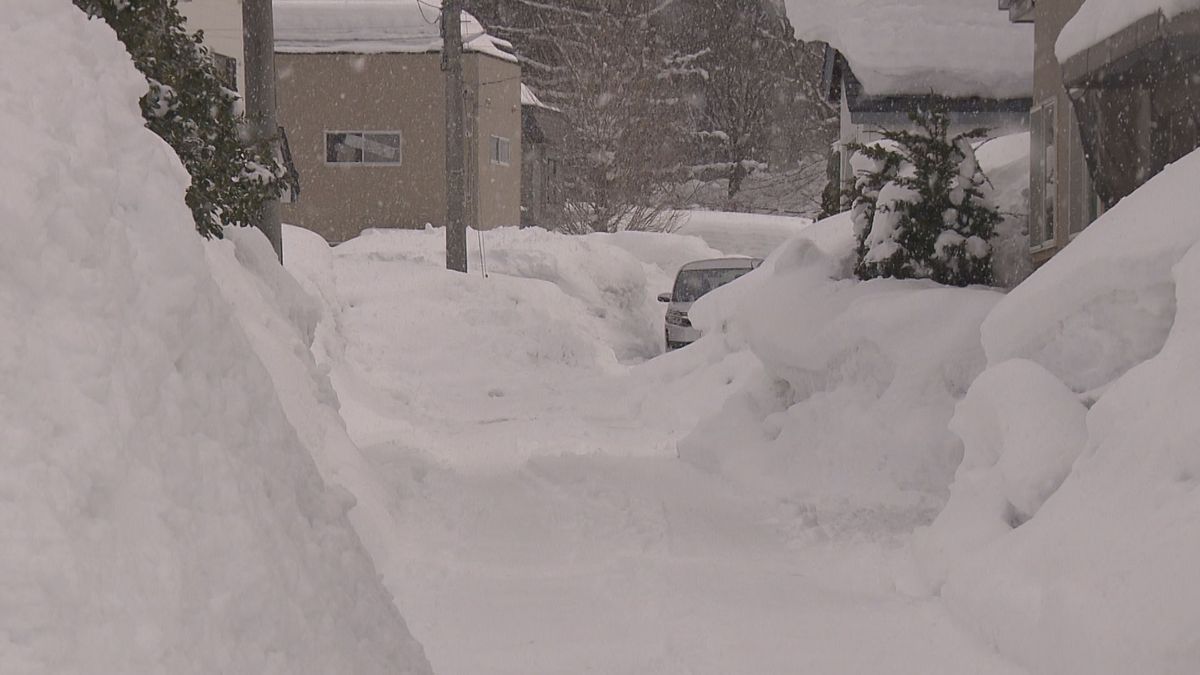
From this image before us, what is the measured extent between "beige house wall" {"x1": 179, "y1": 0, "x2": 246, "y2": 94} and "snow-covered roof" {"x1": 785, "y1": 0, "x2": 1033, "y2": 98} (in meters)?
11.3

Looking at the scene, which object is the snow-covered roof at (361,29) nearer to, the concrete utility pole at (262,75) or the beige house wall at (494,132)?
the beige house wall at (494,132)

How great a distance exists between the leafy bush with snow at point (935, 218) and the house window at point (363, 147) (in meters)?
22.8

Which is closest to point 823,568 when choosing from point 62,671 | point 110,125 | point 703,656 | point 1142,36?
point 703,656

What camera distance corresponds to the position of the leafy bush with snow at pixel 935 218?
11.6 meters

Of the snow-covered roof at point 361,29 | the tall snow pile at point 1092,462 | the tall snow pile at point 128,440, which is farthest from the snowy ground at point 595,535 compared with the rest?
the snow-covered roof at point 361,29

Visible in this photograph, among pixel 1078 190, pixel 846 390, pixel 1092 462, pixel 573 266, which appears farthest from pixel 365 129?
pixel 1092 462

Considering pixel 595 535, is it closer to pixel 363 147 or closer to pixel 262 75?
pixel 262 75

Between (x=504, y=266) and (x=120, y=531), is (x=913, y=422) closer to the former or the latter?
(x=120, y=531)

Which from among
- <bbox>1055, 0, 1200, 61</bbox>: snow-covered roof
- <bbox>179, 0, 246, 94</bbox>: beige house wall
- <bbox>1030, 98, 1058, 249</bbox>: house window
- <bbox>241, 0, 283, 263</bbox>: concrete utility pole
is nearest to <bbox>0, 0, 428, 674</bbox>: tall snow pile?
<bbox>1055, 0, 1200, 61</bbox>: snow-covered roof

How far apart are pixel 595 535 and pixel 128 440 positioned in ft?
19.7

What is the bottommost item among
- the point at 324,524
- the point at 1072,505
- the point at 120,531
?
the point at 1072,505

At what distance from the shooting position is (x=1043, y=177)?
14.5 meters

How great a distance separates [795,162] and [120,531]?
54624 mm

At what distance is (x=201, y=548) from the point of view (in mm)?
2760
